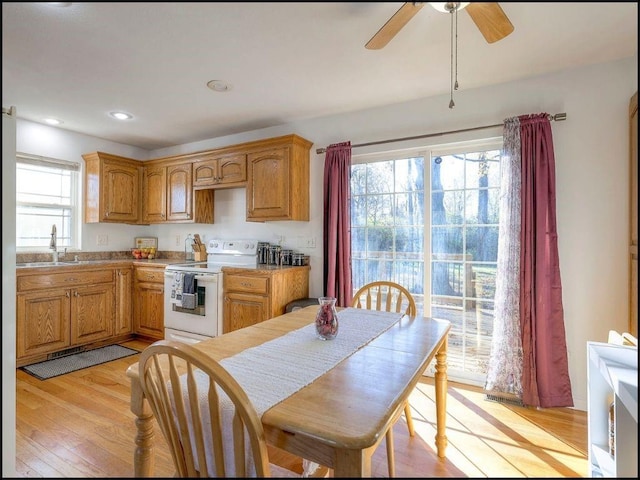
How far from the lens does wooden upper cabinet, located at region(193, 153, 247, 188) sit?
11.1 ft

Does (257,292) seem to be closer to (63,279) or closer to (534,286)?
(63,279)

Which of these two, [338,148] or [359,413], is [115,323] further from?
[359,413]

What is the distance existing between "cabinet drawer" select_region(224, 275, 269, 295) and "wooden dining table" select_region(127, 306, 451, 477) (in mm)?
1481

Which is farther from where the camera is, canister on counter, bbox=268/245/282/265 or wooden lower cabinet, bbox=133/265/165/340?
wooden lower cabinet, bbox=133/265/165/340

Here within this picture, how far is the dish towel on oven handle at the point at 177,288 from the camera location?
333 centimetres

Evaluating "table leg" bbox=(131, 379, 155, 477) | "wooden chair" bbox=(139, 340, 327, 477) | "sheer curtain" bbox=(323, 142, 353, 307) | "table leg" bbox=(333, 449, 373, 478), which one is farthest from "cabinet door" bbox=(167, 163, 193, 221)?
"table leg" bbox=(333, 449, 373, 478)

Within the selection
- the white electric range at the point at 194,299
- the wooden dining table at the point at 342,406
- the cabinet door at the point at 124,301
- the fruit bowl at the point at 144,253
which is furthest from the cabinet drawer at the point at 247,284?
the fruit bowl at the point at 144,253

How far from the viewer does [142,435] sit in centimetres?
96

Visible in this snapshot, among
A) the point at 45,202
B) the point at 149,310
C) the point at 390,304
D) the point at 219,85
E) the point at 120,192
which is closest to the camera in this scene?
the point at 390,304

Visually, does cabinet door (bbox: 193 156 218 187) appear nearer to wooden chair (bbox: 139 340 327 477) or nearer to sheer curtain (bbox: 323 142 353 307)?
sheer curtain (bbox: 323 142 353 307)

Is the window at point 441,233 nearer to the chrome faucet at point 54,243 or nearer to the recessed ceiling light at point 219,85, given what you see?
the recessed ceiling light at point 219,85

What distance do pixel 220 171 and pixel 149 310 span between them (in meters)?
1.69

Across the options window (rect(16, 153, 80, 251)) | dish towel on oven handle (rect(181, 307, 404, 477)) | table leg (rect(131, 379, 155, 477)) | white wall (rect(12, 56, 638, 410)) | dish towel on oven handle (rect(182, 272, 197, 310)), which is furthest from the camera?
window (rect(16, 153, 80, 251))

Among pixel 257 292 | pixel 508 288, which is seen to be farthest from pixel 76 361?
pixel 508 288
